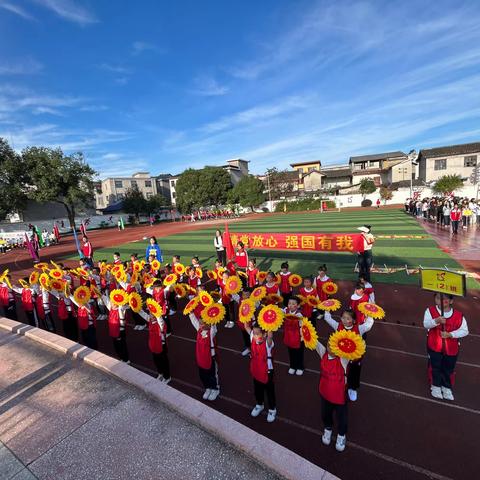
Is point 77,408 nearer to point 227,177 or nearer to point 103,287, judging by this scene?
point 103,287

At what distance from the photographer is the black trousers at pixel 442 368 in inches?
187

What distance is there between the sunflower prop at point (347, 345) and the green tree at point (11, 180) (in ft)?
155

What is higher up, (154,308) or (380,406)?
(154,308)

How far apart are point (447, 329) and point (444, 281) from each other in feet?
3.01

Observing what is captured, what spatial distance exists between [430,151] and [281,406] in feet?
192

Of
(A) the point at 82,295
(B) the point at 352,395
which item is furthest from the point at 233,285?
(A) the point at 82,295

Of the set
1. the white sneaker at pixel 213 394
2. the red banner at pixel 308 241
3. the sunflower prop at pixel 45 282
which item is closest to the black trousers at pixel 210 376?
the white sneaker at pixel 213 394

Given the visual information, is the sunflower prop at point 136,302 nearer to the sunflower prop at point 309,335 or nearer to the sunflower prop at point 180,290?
the sunflower prop at point 180,290

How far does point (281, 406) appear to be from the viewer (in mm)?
4977

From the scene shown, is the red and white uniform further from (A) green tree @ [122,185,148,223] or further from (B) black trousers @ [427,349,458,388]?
(A) green tree @ [122,185,148,223]

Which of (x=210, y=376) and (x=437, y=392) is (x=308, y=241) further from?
(x=210, y=376)

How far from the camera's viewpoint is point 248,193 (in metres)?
55.2

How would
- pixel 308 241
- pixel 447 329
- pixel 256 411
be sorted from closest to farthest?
1. pixel 447 329
2. pixel 256 411
3. pixel 308 241

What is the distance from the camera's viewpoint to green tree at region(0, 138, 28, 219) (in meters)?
37.8
